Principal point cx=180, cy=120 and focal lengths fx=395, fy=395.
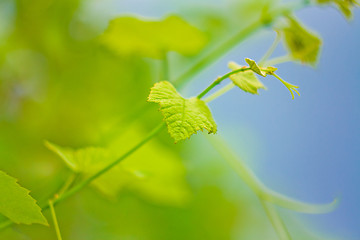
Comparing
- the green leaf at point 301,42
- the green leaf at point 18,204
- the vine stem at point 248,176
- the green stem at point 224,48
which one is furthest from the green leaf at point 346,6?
the green leaf at point 18,204

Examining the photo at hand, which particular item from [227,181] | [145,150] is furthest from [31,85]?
[227,181]

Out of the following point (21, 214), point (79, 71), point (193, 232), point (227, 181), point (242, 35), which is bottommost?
point (193, 232)

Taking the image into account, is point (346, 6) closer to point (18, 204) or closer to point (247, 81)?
point (247, 81)

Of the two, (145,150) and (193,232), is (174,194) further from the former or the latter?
(193,232)

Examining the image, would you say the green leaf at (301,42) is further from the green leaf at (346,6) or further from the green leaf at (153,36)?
the green leaf at (153,36)

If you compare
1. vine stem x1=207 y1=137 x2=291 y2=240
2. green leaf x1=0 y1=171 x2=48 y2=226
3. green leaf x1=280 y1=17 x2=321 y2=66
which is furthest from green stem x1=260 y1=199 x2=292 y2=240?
green leaf x1=0 y1=171 x2=48 y2=226

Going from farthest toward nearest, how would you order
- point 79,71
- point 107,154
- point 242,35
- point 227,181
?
point 227,181
point 79,71
point 242,35
point 107,154
